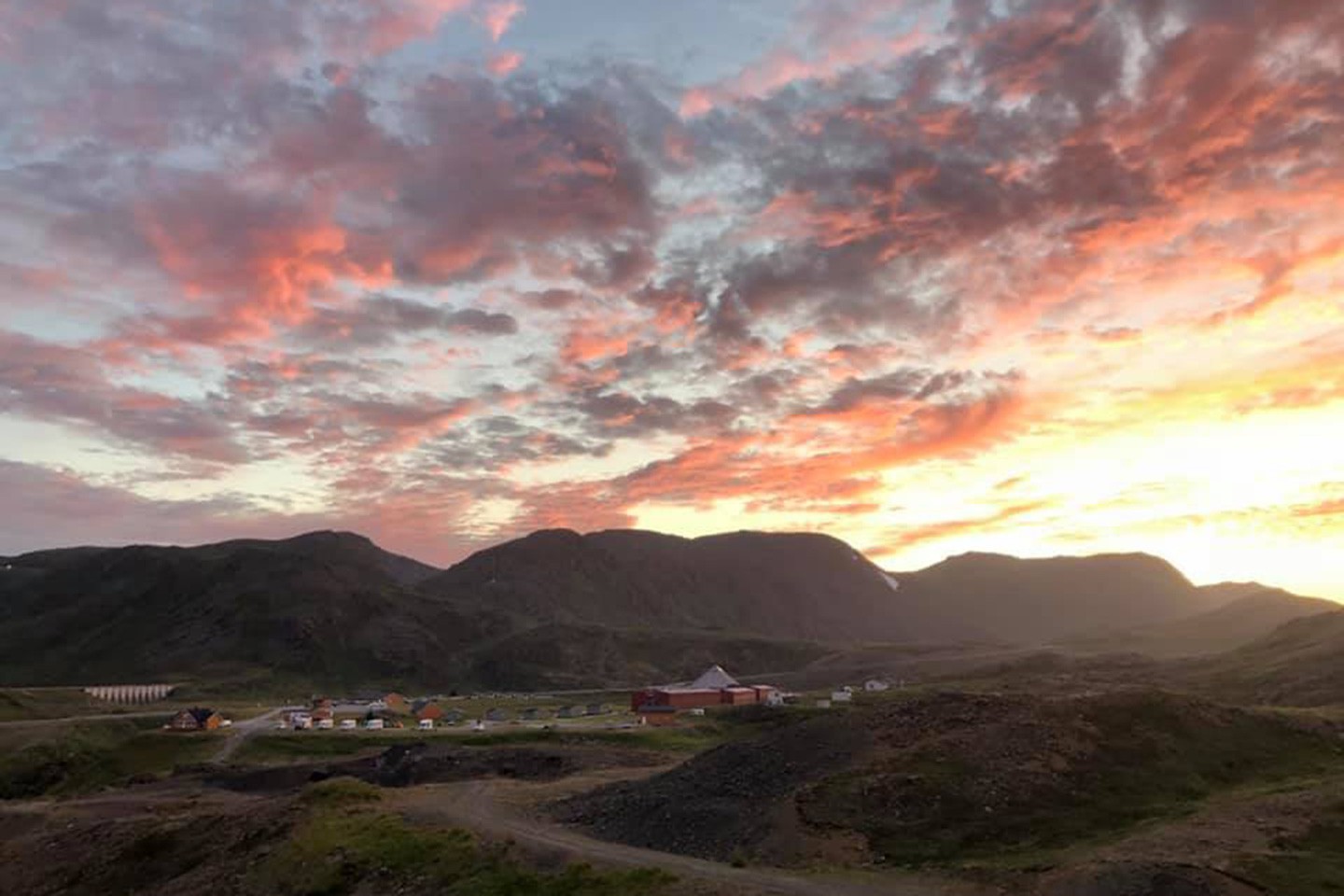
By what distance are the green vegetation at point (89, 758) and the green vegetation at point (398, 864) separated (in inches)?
1824

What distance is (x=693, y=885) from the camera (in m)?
34.4

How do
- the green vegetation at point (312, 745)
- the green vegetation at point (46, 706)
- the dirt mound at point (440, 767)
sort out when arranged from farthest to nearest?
1. the green vegetation at point (46, 706)
2. the green vegetation at point (312, 745)
3. the dirt mound at point (440, 767)

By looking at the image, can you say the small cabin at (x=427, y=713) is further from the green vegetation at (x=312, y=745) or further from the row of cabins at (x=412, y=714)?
the green vegetation at (x=312, y=745)

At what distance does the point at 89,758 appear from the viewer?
97.6m

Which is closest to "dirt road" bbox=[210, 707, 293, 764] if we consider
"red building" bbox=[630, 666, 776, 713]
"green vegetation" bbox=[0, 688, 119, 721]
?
"green vegetation" bbox=[0, 688, 119, 721]

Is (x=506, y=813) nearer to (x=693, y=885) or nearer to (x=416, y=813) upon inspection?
(x=416, y=813)

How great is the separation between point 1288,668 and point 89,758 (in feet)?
410

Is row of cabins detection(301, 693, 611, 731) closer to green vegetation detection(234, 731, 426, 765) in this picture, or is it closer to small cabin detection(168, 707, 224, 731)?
green vegetation detection(234, 731, 426, 765)

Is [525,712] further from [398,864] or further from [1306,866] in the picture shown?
[1306,866]

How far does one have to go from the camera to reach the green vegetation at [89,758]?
302 feet

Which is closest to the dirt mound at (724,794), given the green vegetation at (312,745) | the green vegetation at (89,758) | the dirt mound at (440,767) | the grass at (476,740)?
the dirt mound at (440,767)

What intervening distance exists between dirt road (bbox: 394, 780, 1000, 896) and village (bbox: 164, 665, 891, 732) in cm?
4779

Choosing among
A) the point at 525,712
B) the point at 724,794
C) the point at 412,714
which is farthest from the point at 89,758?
the point at 724,794

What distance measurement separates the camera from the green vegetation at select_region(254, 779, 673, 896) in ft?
122
